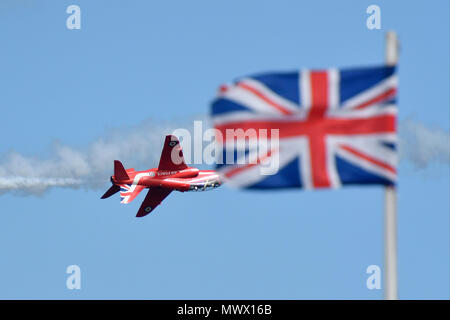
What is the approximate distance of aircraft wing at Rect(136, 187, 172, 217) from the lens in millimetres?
88694

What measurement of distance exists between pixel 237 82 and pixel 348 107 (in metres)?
3.30

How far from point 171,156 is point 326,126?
198 feet

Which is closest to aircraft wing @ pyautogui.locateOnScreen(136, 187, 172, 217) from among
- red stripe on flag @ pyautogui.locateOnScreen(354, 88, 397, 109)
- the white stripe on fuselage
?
the white stripe on fuselage

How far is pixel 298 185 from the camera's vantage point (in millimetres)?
23203

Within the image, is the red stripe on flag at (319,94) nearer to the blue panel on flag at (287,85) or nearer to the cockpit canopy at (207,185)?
the blue panel on flag at (287,85)

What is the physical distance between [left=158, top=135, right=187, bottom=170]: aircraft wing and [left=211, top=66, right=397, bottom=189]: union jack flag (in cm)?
5805

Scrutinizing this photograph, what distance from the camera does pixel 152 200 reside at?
9000 centimetres

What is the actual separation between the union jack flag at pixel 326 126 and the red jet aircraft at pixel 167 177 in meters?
55.7

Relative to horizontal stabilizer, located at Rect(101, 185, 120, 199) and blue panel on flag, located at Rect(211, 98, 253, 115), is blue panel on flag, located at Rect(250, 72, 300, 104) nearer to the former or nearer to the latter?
blue panel on flag, located at Rect(211, 98, 253, 115)

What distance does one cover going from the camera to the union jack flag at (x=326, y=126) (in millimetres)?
22922
